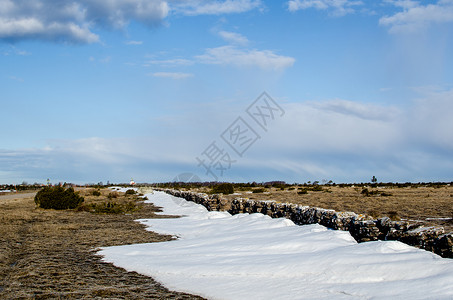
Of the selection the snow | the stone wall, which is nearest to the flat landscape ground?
the stone wall

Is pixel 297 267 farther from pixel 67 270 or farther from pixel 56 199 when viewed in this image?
pixel 56 199

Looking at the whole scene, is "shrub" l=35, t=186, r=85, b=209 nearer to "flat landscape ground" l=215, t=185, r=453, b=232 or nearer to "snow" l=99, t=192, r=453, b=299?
"flat landscape ground" l=215, t=185, r=453, b=232

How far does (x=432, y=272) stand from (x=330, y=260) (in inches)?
56.9

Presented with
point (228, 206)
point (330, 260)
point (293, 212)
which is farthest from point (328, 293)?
point (228, 206)

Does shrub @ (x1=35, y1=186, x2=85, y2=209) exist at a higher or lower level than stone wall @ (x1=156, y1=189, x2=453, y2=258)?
lower

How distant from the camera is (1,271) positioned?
22.7 feet

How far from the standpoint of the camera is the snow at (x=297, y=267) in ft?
15.7

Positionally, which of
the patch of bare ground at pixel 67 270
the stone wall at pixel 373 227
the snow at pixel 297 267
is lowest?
the patch of bare ground at pixel 67 270

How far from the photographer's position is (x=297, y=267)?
5.81m

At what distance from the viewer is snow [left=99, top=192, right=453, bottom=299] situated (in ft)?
15.7

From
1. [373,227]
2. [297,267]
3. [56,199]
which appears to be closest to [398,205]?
[373,227]

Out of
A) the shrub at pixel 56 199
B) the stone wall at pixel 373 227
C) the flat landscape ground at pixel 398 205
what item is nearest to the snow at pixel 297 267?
the stone wall at pixel 373 227

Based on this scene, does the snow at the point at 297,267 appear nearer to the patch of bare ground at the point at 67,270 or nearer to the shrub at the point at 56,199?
the patch of bare ground at the point at 67,270

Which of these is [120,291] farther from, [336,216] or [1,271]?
[336,216]
